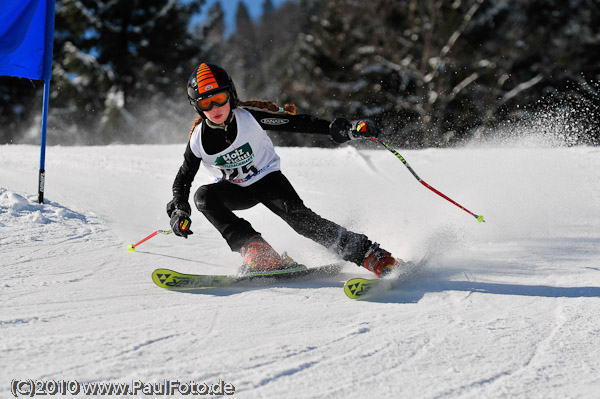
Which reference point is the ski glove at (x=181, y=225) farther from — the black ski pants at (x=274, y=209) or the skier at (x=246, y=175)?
the black ski pants at (x=274, y=209)

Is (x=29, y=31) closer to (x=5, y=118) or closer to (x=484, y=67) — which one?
(x=484, y=67)

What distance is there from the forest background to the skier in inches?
578

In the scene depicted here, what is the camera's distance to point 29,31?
4680 mm

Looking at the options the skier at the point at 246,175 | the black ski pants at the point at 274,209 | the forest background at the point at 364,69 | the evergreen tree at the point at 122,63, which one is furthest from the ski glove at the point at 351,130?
the evergreen tree at the point at 122,63

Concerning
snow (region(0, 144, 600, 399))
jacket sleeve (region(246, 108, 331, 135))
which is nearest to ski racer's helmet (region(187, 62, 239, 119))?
jacket sleeve (region(246, 108, 331, 135))

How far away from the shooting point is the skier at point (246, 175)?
3.24 metres

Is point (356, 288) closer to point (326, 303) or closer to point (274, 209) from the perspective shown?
point (326, 303)

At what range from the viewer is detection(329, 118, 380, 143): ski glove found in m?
3.36

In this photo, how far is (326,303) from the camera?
8.87ft

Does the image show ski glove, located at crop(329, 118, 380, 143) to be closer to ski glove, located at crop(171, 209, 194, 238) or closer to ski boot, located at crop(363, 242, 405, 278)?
ski boot, located at crop(363, 242, 405, 278)

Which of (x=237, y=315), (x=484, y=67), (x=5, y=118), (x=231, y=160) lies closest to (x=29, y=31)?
(x=231, y=160)

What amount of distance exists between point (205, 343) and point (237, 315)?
371 millimetres

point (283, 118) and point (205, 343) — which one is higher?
point (283, 118)

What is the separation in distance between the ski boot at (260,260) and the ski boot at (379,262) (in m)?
0.42
